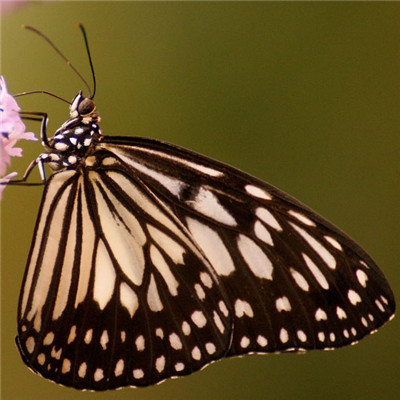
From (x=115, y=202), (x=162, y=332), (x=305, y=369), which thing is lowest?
(x=305, y=369)

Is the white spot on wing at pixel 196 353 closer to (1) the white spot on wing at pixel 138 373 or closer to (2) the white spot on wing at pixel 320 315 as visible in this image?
(1) the white spot on wing at pixel 138 373

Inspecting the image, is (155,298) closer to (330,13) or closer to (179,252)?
(179,252)

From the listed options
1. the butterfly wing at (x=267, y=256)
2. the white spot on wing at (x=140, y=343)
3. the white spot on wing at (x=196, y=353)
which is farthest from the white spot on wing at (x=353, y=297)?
the white spot on wing at (x=140, y=343)

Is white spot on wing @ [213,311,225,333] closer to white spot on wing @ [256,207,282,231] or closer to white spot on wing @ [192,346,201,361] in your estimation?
white spot on wing @ [192,346,201,361]

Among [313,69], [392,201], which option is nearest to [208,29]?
[313,69]

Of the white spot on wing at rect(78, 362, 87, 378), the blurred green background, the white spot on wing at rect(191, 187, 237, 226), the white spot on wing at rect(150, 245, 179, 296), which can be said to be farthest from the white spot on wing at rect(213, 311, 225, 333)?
the blurred green background

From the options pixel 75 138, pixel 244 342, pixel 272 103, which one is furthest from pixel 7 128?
pixel 272 103
